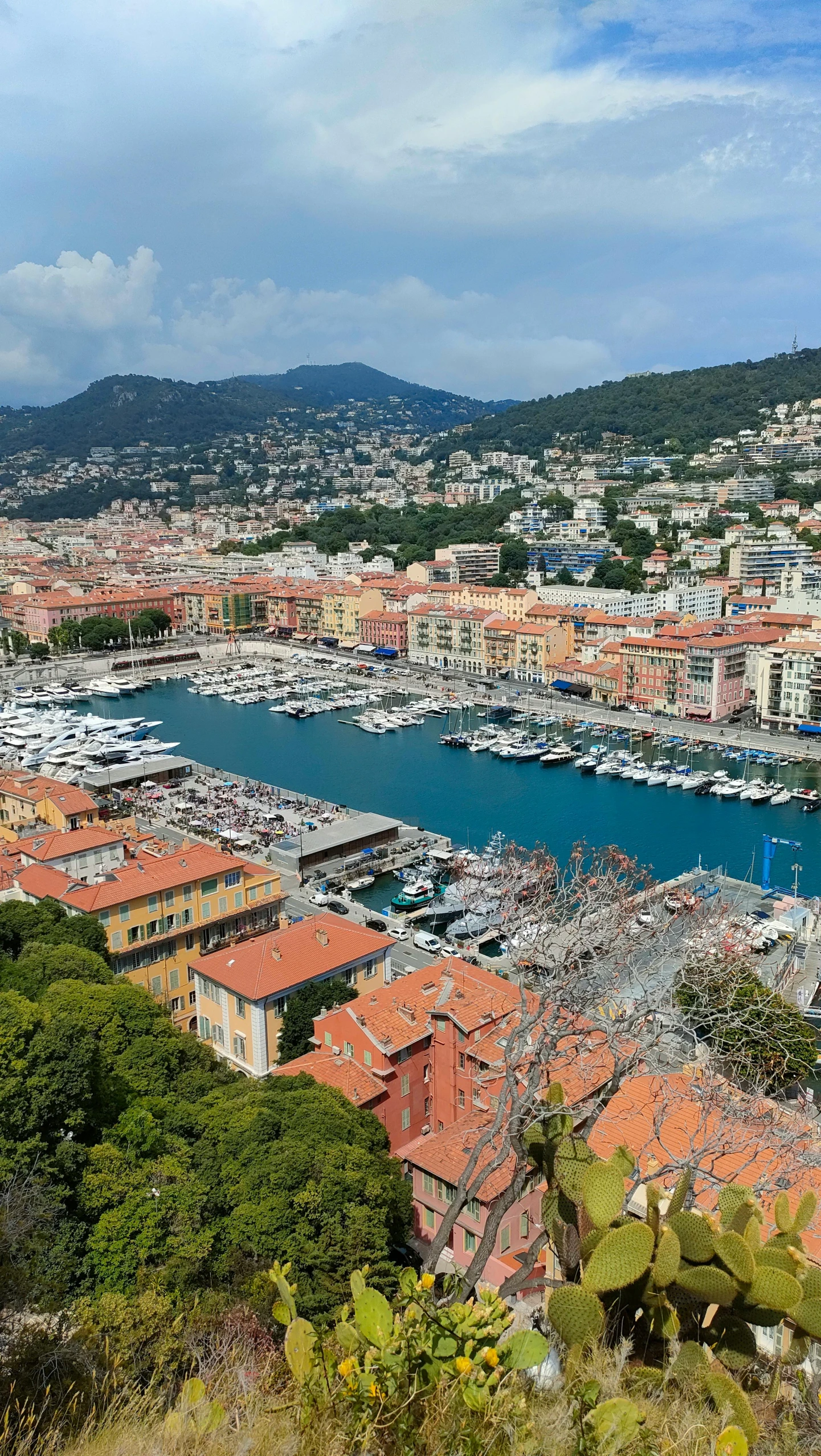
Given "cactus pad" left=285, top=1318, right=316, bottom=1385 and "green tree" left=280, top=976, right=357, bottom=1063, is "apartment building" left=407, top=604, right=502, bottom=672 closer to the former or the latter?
"green tree" left=280, top=976, right=357, bottom=1063

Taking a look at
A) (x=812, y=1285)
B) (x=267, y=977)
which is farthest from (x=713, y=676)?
(x=812, y=1285)

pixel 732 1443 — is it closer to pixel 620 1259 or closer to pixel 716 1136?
pixel 620 1259

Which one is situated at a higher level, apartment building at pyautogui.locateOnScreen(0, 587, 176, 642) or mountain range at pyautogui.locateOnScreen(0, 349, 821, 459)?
mountain range at pyautogui.locateOnScreen(0, 349, 821, 459)

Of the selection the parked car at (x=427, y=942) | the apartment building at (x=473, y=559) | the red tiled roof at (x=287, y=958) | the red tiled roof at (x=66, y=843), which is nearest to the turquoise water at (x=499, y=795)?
the parked car at (x=427, y=942)

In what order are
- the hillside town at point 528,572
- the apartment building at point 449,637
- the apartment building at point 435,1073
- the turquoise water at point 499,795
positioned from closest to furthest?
the apartment building at point 435,1073 → the turquoise water at point 499,795 → the hillside town at point 528,572 → the apartment building at point 449,637

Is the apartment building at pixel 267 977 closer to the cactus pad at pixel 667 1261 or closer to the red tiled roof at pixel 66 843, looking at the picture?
the red tiled roof at pixel 66 843

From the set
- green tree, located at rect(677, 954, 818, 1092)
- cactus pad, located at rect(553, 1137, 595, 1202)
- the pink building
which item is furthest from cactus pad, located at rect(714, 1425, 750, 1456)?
the pink building

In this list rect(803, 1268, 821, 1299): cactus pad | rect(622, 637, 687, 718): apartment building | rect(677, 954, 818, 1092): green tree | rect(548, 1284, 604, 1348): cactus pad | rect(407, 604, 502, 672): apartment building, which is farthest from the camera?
rect(407, 604, 502, 672): apartment building
